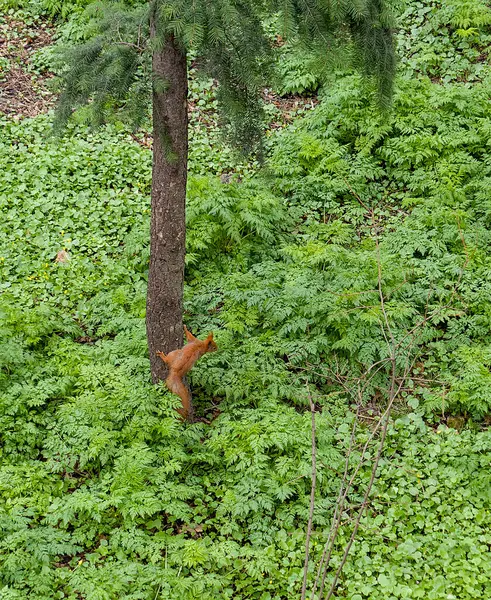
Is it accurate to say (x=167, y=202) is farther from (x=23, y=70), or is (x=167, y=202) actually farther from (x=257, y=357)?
(x=23, y=70)

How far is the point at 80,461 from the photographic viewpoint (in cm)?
579

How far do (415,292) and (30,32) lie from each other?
855 cm

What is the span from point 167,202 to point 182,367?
60.4 inches

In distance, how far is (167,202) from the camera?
5781mm

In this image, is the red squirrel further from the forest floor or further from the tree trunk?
the forest floor

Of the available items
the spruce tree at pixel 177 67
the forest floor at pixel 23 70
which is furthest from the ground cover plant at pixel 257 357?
the spruce tree at pixel 177 67

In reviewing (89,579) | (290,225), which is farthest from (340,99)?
(89,579)

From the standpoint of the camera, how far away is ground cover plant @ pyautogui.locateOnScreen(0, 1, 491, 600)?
17.2 ft

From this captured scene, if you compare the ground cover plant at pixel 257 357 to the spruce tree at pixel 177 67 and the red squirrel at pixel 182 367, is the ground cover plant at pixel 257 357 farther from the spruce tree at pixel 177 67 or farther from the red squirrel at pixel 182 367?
the spruce tree at pixel 177 67

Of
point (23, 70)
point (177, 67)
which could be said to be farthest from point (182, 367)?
point (23, 70)

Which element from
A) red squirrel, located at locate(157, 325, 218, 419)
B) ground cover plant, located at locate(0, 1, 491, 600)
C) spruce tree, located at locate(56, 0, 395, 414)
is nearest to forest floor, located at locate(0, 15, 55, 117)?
ground cover plant, located at locate(0, 1, 491, 600)

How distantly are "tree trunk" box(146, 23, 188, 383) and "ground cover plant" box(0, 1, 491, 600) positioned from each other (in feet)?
1.73

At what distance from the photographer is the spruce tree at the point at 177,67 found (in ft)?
14.5

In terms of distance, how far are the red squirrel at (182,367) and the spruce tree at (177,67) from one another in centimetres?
12
